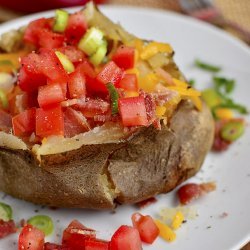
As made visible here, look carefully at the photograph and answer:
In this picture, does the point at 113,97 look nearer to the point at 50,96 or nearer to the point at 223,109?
the point at 50,96

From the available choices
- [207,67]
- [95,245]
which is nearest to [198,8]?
[207,67]

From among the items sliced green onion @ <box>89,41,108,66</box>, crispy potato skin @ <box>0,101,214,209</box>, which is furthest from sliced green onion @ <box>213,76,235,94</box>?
sliced green onion @ <box>89,41,108,66</box>

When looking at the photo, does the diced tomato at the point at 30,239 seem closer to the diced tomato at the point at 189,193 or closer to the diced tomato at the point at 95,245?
the diced tomato at the point at 95,245

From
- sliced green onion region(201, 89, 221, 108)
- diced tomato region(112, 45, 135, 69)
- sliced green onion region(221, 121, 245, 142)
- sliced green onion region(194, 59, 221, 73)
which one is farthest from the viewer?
sliced green onion region(194, 59, 221, 73)

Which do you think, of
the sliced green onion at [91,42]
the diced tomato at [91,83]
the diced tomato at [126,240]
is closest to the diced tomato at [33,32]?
the sliced green onion at [91,42]

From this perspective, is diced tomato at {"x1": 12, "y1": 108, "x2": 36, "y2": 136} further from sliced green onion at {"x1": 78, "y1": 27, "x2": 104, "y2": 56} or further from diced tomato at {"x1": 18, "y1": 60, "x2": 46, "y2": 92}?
sliced green onion at {"x1": 78, "y1": 27, "x2": 104, "y2": 56}

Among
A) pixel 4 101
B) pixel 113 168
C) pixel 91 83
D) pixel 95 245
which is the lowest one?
pixel 95 245

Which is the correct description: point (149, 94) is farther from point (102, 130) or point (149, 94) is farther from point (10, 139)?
point (10, 139)
